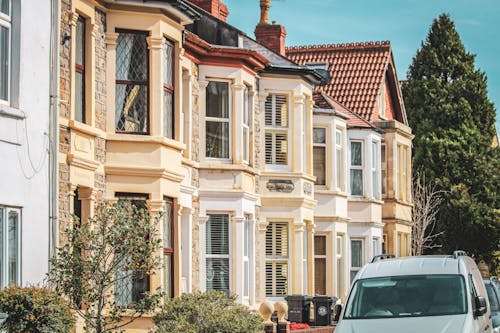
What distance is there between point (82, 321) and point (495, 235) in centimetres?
3628

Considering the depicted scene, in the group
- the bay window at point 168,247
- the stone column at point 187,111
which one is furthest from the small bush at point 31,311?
the stone column at point 187,111

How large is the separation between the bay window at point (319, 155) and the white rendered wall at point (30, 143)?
1820cm

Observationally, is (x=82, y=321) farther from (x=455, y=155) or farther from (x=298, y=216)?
(x=455, y=155)

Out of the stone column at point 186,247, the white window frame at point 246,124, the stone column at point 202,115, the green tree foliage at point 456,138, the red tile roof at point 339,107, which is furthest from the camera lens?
the green tree foliage at point 456,138

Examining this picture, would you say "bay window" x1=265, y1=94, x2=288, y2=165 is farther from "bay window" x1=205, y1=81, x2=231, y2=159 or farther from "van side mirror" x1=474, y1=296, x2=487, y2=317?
"van side mirror" x1=474, y1=296, x2=487, y2=317

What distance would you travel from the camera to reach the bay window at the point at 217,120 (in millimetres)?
30000

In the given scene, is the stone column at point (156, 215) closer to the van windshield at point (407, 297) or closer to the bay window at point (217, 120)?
the bay window at point (217, 120)

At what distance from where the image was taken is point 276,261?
34.3 metres

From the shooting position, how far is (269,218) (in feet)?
112

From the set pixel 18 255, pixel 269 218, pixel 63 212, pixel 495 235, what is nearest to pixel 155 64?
pixel 63 212

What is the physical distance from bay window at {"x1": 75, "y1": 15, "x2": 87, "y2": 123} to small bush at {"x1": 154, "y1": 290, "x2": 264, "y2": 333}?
3867mm

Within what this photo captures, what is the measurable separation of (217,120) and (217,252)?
10.5 feet

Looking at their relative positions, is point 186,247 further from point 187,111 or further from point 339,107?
point 339,107

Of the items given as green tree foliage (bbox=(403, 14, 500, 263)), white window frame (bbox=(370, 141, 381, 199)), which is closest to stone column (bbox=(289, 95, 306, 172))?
white window frame (bbox=(370, 141, 381, 199))
